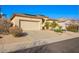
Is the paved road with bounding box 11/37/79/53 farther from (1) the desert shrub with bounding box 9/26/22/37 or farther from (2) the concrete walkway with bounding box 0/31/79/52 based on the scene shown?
(1) the desert shrub with bounding box 9/26/22/37

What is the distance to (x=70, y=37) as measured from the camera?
7.81ft

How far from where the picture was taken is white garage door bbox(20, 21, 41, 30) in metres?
2.33

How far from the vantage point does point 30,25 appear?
2365 mm

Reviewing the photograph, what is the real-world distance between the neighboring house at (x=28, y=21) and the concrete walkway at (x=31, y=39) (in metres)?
0.08

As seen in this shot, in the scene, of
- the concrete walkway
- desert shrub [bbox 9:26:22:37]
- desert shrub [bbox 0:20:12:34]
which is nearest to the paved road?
the concrete walkway

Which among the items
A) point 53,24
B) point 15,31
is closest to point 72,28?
point 53,24

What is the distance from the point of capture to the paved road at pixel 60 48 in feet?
7.54

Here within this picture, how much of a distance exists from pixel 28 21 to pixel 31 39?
0.81 ft

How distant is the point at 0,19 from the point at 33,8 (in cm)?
47

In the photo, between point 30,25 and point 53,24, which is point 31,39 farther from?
point 53,24

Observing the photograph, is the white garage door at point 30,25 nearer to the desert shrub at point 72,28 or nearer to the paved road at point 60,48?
the paved road at point 60,48

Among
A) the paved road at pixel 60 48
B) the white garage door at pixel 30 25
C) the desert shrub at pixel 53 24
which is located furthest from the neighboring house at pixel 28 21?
the paved road at pixel 60 48
